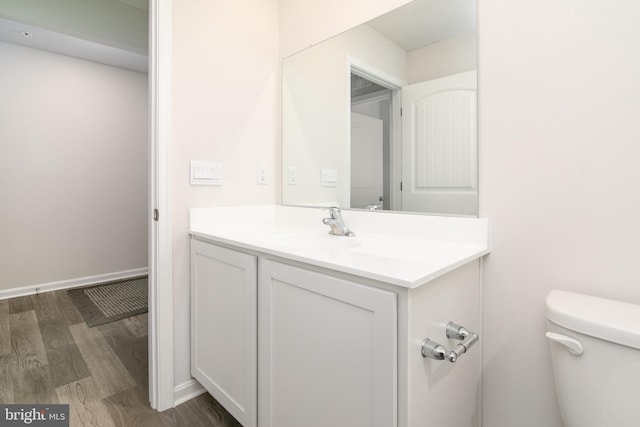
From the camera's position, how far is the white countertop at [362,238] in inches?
31.8

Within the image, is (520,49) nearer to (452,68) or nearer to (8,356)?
(452,68)

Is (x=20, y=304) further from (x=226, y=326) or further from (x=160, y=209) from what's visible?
(x=226, y=326)

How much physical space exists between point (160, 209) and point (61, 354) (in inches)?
49.9

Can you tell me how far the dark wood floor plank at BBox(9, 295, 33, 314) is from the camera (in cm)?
248

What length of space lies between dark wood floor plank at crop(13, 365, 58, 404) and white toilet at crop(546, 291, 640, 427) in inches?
78.3

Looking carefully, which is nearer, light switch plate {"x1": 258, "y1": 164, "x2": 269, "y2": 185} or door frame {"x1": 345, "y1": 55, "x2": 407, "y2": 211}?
door frame {"x1": 345, "y1": 55, "x2": 407, "y2": 211}

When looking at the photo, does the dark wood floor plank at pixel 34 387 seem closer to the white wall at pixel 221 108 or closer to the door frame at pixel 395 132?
the white wall at pixel 221 108

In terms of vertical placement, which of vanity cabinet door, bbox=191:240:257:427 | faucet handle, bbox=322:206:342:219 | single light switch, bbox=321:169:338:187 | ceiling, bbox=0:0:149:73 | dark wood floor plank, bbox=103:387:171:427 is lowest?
dark wood floor plank, bbox=103:387:171:427

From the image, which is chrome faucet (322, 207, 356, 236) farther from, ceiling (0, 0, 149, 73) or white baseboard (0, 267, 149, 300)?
white baseboard (0, 267, 149, 300)

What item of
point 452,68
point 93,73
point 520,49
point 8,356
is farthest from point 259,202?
point 93,73

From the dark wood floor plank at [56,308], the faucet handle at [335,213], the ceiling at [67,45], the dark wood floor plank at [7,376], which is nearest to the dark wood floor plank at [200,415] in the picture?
the dark wood floor plank at [7,376]

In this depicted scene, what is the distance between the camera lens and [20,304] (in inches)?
102

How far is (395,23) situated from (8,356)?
2.69 metres

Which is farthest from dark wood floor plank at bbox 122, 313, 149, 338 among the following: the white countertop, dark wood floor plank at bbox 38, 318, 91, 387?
the white countertop
